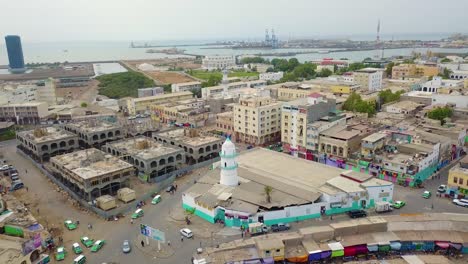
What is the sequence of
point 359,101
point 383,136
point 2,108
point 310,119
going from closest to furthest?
point 383,136
point 310,119
point 359,101
point 2,108

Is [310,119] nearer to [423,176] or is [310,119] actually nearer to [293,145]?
[293,145]

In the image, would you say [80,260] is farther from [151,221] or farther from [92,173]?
[92,173]

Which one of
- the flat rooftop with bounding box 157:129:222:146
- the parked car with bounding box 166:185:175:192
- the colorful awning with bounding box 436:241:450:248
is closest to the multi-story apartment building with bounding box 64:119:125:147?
the flat rooftop with bounding box 157:129:222:146

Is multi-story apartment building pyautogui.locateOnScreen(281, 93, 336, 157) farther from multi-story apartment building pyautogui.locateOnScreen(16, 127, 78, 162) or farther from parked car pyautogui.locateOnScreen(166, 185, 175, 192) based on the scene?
multi-story apartment building pyautogui.locateOnScreen(16, 127, 78, 162)

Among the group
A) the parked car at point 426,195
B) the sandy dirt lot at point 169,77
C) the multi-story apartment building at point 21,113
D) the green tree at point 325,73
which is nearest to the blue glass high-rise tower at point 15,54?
the sandy dirt lot at point 169,77

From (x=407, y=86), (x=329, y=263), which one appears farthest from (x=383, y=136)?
(x=407, y=86)

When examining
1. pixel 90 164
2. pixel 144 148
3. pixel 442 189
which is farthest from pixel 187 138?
pixel 442 189
